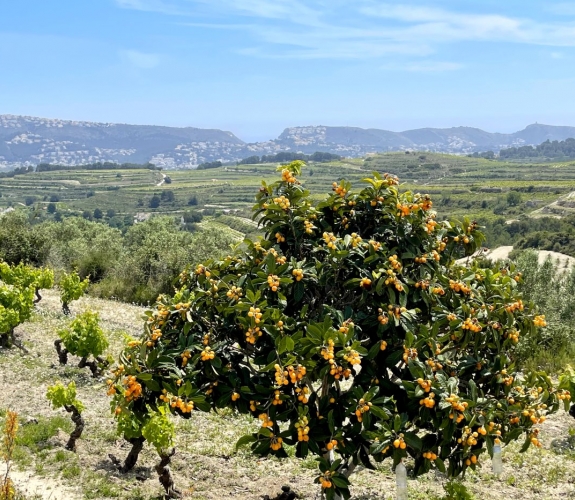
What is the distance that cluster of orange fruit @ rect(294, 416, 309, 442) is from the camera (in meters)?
4.54

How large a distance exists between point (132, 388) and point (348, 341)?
6.12 ft

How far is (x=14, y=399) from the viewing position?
37.8ft

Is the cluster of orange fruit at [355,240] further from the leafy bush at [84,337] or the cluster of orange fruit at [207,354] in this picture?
the leafy bush at [84,337]

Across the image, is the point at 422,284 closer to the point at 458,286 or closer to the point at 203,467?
the point at 458,286

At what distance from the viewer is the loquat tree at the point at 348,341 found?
460 centimetres

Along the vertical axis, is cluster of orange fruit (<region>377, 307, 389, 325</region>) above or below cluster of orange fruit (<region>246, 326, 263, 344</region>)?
above

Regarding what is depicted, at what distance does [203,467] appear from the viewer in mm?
9289

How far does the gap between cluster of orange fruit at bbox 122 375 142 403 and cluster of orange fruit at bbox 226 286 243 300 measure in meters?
1.08

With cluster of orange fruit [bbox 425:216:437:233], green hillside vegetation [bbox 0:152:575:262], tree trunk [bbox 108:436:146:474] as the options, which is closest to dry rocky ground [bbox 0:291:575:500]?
tree trunk [bbox 108:436:146:474]

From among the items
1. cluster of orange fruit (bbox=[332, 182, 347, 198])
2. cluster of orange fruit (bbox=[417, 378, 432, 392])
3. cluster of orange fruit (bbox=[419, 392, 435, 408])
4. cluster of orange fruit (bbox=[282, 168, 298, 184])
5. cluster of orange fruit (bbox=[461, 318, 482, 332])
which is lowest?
cluster of orange fruit (bbox=[419, 392, 435, 408])

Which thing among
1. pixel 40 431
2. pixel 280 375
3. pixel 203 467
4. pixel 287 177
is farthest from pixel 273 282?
pixel 40 431

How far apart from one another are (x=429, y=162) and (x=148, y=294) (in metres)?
168

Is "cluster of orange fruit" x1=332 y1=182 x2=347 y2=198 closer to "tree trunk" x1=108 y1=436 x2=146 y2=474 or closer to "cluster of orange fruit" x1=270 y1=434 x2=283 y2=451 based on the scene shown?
"cluster of orange fruit" x1=270 y1=434 x2=283 y2=451

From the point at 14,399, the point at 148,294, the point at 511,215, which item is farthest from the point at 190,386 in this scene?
the point at 511,215
